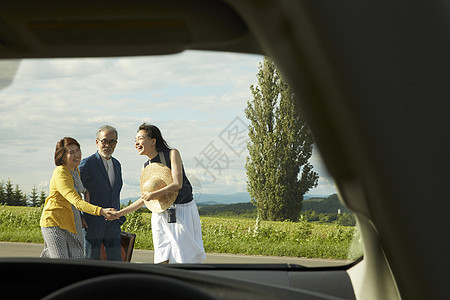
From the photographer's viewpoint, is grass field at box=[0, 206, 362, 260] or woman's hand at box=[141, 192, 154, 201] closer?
woman's hand at box=[141, 192, 154, 201]

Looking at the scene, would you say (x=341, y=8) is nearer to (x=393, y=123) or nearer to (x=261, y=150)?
(x=393, y=123)

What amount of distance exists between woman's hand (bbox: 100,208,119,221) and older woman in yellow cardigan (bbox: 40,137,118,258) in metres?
0.10

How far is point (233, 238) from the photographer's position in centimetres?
847

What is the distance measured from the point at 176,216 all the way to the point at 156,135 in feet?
2.70

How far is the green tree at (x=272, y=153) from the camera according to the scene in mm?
10539

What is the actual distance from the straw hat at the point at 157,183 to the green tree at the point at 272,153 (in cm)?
619

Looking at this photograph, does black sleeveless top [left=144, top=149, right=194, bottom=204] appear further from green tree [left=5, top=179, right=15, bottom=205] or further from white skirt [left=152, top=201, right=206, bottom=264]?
Answer: green tree [left=5, top=179, right=15, bottom=205]

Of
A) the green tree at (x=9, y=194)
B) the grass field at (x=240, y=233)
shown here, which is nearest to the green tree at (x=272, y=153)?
the grass field at (x=240, y=233)

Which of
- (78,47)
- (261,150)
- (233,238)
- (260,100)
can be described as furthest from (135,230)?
(78,47)

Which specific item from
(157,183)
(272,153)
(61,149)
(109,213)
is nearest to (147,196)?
(157,183)

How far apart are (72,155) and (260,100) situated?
299 inches

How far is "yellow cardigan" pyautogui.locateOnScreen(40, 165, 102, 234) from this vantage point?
4.24 metres

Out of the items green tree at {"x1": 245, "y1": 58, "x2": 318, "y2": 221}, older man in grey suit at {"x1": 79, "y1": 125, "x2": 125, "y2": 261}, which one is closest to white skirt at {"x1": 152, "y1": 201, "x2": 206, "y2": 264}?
older man in grey suit at {"x1": 79, "y1": 125, "x2": 125, "y2": 261}

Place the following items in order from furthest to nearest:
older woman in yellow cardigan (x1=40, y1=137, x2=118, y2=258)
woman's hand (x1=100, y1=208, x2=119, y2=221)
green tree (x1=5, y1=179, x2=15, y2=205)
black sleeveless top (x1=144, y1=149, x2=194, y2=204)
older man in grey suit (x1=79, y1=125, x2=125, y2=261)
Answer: green tree (x1=5, y1=179, x2=15, y2=205), older man in grey suit (x1=79, y1=125, x2=125, y2=261), woman's hand (x1=100, y1=208, x2=119, y2=221), black sleeveless top (x1=144, y1=149, x2=194, y2=204), older woman in yellow cardigan (x1=40, y1=137, x2=118, y2=258)
